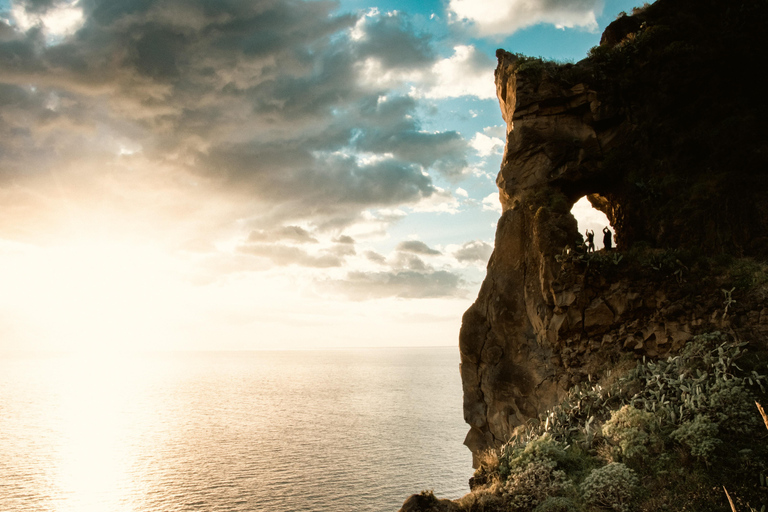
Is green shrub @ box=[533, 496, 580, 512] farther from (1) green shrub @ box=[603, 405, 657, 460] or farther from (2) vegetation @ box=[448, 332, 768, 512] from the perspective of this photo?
(1) green shrub @ box=[603, 405, 657, 460]

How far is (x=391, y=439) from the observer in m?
49.7

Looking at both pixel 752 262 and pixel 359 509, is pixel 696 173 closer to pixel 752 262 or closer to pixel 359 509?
pixel 752 262

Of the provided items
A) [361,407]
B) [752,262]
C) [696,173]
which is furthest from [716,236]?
[361,407]

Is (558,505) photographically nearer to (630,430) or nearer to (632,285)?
(630,430)

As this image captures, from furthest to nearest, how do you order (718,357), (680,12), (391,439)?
(391,439) < (680,12) < (718,357)

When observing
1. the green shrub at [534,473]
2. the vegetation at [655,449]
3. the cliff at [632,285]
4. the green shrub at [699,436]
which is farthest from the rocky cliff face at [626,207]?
the green shrub at [534,473]

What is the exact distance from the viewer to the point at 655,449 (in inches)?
538

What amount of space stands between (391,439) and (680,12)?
144ft

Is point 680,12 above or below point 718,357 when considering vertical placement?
above

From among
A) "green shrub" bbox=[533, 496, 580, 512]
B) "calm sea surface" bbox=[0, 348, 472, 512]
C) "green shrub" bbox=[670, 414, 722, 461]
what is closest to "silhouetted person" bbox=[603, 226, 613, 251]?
"green shrub" bbox=[670, 414, 722, 461]

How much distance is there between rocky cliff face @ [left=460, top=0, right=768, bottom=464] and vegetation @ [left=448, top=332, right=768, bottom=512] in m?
2.07

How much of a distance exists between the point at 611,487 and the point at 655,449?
224 centimetres

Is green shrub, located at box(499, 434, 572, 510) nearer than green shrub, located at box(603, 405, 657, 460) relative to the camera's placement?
Yes

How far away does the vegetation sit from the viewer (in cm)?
1213
